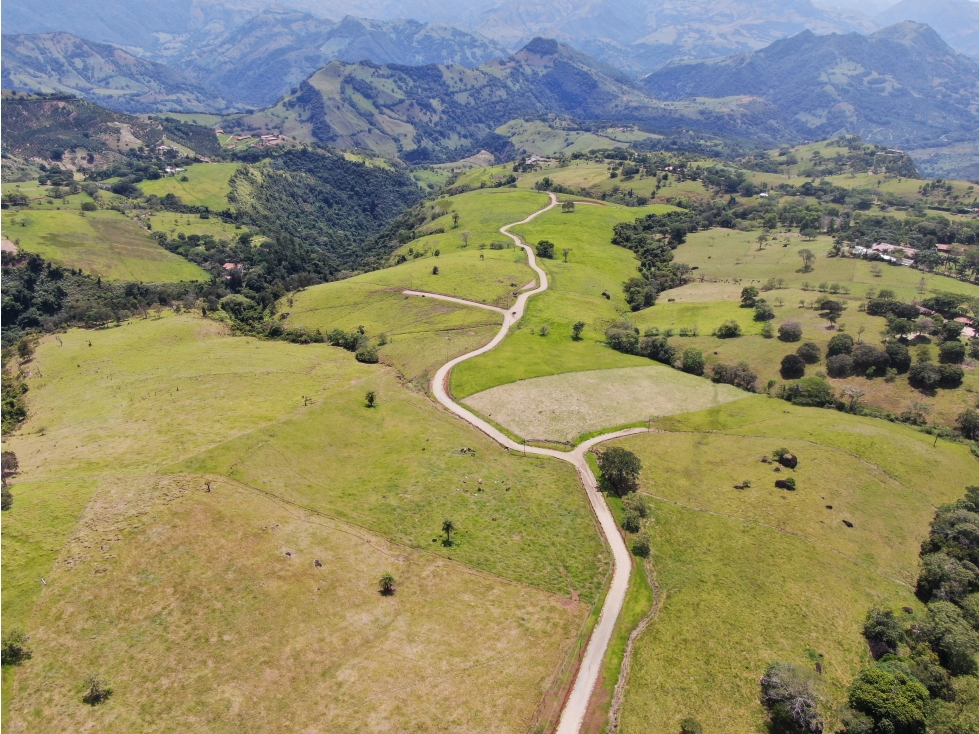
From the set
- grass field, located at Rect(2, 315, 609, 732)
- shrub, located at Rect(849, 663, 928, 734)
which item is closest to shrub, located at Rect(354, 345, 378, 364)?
grass field, located at Rect(2, 315, 609, 732)

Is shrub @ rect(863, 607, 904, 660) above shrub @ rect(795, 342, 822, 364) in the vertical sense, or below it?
below

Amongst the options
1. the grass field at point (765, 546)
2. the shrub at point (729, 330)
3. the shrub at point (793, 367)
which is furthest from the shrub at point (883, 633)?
the shrub at point (729, 330)

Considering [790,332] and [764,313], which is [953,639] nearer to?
[790,332]

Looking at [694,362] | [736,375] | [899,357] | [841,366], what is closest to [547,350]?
[694,362]

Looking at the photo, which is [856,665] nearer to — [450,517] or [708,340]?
[450,517]

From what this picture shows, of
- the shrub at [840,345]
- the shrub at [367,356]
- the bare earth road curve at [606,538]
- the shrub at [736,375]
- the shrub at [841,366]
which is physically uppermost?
the shrub at [840,345]

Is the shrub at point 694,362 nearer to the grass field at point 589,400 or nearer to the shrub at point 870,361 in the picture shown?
the grass field at point 589,400

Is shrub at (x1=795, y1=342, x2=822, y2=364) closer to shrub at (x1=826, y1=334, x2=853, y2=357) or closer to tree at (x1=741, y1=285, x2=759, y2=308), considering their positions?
shrub at (x1=826, y1=334, x2=853, y2=357)
